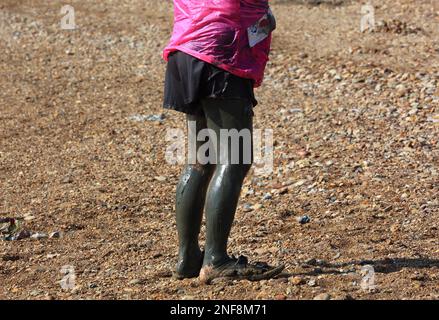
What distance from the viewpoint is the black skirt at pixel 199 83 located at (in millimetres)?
4344

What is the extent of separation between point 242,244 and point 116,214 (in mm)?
1125

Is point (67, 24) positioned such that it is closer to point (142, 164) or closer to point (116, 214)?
point (142, 164)

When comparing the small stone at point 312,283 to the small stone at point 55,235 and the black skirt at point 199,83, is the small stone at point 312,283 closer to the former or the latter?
the black skirt at point 199,83

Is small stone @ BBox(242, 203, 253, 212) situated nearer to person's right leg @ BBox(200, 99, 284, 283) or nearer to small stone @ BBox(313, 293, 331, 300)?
person's right leg @ BBox(200, 99, 284, 283)

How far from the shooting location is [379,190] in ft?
20.4

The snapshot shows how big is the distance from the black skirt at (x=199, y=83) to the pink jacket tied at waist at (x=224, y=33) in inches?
1.3

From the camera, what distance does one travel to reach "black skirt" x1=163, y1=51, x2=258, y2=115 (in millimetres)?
4344

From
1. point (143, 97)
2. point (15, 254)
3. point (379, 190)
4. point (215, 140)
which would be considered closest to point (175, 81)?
point (215, 140)

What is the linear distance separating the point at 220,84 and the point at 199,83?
99 millimetres

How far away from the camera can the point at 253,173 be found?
6.94 m

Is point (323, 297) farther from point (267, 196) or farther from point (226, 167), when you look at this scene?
point (267, 196)

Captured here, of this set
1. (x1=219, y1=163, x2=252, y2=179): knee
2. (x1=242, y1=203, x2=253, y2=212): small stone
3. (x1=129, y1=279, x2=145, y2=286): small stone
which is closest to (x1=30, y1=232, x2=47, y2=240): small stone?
(x1=129, y1=279, x2=145, y2=286): small stone

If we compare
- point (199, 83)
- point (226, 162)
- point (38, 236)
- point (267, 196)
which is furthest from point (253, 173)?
point (199, 83)

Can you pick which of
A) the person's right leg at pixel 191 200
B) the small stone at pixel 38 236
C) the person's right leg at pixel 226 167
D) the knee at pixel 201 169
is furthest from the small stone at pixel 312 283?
the small stone at pixel 38 236
